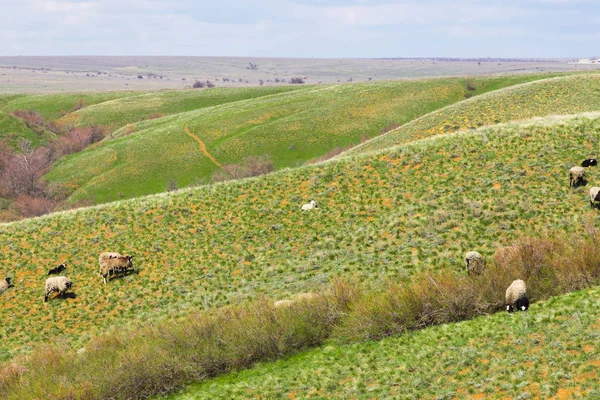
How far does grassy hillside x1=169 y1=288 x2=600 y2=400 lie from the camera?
15805mm

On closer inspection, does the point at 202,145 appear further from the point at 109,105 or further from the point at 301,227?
the point at 301,227

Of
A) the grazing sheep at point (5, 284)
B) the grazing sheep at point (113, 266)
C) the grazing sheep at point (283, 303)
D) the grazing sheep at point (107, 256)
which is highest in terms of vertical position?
the grazing sheep at point (283, 303)

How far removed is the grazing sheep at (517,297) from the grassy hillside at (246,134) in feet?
248

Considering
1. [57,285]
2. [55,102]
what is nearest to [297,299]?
[57,285]

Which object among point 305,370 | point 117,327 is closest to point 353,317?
point 305,370

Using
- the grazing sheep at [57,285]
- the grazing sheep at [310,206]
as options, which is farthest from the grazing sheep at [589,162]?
the grazing sheep at [57,285]

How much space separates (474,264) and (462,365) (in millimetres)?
8177

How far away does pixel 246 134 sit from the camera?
111 metres

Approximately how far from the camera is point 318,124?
4405 inches

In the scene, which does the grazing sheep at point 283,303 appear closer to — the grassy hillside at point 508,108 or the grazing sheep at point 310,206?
the grazing sheep at point 310,206

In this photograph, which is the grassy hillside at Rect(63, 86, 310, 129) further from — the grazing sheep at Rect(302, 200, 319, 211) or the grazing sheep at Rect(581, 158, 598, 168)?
the grazing sheep at Rect(581, 158, 598, 168)

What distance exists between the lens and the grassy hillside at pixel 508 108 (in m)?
71.2

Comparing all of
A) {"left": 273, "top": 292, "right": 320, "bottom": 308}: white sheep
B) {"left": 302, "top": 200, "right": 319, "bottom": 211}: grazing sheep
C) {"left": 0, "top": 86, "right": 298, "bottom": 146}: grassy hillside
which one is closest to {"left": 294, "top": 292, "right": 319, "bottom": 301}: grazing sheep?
{"left": 273, "top": 292, "right": 320, "bottom": 308}: white sheep

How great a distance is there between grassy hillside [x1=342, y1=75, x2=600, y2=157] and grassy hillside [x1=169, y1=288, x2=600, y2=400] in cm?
5227
